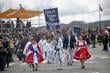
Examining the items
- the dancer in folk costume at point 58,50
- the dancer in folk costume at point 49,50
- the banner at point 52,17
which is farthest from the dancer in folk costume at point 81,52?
the banner at point 52,17

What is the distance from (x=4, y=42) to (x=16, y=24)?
1402cm

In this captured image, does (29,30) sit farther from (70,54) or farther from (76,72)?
(76,72)

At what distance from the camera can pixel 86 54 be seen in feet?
78.5

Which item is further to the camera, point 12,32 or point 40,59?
point 12,32

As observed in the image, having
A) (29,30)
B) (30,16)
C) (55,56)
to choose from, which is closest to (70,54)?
(55,56)

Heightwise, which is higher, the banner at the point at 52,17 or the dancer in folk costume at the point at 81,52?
the banner at the point at 52,17

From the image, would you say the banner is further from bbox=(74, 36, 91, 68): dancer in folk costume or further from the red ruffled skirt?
the red ruffled skirt

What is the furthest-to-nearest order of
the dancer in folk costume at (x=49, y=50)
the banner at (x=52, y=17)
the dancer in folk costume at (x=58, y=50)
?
the banner at (x=52, y=17), the dancer in folk costume at (x=49, y=50), the dancer in folk costume at (x=58, y=50)

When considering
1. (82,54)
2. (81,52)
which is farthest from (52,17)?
(82,54)

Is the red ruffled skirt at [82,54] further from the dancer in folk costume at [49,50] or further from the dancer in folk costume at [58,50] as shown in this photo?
the dancer in folk costume at [49,50]

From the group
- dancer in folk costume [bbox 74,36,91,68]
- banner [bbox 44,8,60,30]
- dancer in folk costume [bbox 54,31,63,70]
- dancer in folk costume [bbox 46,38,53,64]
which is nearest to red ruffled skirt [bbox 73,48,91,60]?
dancer in folk costume [bbox 74,36,91,68]

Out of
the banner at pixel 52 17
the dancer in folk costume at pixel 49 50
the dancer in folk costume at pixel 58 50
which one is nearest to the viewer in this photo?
the dancer in folk costume at pixel 58 50

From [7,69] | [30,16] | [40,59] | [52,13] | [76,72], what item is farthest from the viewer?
[30,16]

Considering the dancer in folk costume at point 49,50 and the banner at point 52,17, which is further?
the banner at point 52,17
